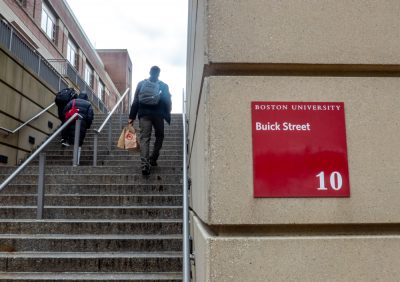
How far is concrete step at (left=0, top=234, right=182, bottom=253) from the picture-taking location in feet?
14.7

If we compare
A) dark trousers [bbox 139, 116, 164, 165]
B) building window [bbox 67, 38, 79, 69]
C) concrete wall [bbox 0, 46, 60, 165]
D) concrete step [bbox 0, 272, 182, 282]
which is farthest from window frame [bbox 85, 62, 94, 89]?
concrete step [bbox 0, 272, 182, 282]

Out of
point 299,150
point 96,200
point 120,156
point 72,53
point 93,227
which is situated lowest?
point 93,227

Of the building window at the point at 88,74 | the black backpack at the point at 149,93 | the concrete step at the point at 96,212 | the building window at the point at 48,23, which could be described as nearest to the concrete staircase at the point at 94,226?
the concrete step at the point at 96,212

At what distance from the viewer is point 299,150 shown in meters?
1.75

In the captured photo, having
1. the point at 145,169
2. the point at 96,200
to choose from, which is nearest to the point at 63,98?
the point at 145,169

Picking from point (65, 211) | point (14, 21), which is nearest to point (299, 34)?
point (65, 211)

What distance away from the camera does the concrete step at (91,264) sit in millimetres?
4148

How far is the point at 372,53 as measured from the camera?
1.88 meters

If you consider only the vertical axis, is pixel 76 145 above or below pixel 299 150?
above

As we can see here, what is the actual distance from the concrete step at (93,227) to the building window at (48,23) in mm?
16073

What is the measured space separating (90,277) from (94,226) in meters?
0.97

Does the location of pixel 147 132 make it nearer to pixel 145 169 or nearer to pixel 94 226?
pixel 145 169

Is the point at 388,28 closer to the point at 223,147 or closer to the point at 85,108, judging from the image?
the point at 223,147

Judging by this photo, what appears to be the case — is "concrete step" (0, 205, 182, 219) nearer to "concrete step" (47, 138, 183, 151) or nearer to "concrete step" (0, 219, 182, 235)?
"concrete step" (0, 219, 182, 235)
